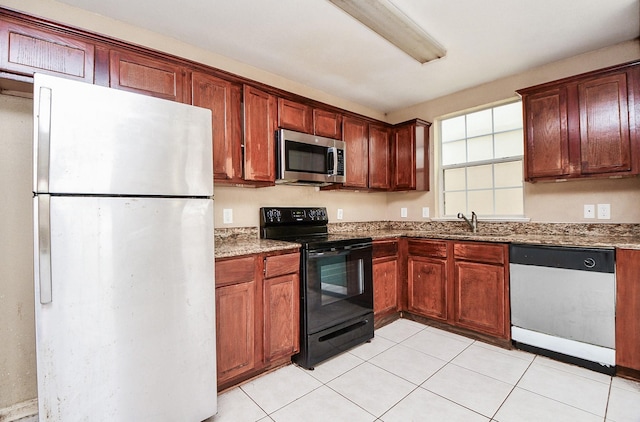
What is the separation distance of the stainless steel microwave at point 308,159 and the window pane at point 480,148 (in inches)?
61.5

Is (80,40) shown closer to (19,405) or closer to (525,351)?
(19,405)

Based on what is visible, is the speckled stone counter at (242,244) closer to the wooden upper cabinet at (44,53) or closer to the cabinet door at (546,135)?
the wooden upper cabinet at (44,53)

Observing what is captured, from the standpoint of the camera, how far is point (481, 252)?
2646mm

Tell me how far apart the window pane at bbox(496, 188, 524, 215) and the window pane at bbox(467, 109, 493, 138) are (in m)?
0.69

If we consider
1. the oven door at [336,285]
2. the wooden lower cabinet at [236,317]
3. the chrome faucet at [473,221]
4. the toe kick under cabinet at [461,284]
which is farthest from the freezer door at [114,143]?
the chrome faucet at [473,221]

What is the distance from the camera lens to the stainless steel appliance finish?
2.27m

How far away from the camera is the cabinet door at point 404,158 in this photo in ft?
11.6

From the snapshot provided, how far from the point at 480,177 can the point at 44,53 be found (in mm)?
3740

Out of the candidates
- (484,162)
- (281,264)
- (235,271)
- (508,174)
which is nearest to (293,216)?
(281,264)

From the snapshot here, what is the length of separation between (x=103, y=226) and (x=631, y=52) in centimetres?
387

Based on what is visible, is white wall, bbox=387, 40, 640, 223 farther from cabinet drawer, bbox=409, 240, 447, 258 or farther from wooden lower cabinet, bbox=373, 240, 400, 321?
wooden lower cabinet, bbox=373, 240, 400, 321

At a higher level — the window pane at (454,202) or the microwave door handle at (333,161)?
the microwave door handle at (333,161)

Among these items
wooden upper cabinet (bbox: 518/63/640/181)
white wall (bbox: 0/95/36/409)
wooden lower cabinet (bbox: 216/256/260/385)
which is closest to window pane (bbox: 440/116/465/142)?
wooden upper cabinet (bbox: 518/63/640/181)

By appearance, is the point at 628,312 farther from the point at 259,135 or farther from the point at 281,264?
the point at 259,135
